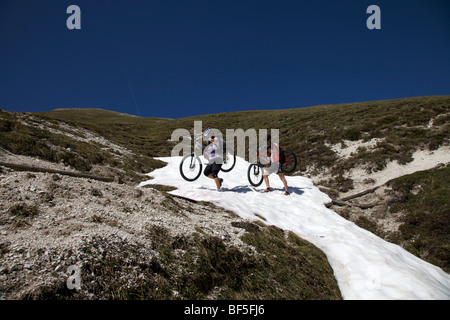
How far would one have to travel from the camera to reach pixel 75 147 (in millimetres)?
14289

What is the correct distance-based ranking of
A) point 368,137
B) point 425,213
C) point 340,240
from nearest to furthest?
point 340,240
point 425,213
point 368,137

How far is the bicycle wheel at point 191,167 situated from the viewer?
47.9 feet

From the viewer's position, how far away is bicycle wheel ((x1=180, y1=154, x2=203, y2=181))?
14602 mm

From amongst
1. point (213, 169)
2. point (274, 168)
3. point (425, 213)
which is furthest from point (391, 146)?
point (213, 169)

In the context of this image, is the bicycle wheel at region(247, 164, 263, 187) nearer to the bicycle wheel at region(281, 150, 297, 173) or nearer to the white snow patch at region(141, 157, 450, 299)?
the white snow patch at region(141, 157, 450, 299)

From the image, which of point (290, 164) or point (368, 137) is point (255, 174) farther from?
point (368, 137)

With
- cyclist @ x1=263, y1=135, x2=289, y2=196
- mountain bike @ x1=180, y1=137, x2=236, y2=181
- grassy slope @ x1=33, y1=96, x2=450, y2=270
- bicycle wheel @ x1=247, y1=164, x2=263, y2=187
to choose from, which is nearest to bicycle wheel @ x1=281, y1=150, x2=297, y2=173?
grassy slope @ x1=33, y1=96, x2=450, y2=270

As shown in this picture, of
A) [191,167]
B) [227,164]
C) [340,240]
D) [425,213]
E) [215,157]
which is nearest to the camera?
[340,240]

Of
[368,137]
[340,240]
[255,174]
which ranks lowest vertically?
[340,240]

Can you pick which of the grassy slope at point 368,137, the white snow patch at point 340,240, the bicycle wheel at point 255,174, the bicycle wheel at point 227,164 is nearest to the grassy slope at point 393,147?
the grassy slope at point 368,137

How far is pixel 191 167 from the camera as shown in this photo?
14.6 metres

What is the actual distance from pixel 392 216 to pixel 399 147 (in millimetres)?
8771

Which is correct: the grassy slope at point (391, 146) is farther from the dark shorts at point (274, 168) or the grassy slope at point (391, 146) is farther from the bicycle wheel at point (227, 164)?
the bicycle wheel at point (227, 164)

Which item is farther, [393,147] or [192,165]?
[393,147]
